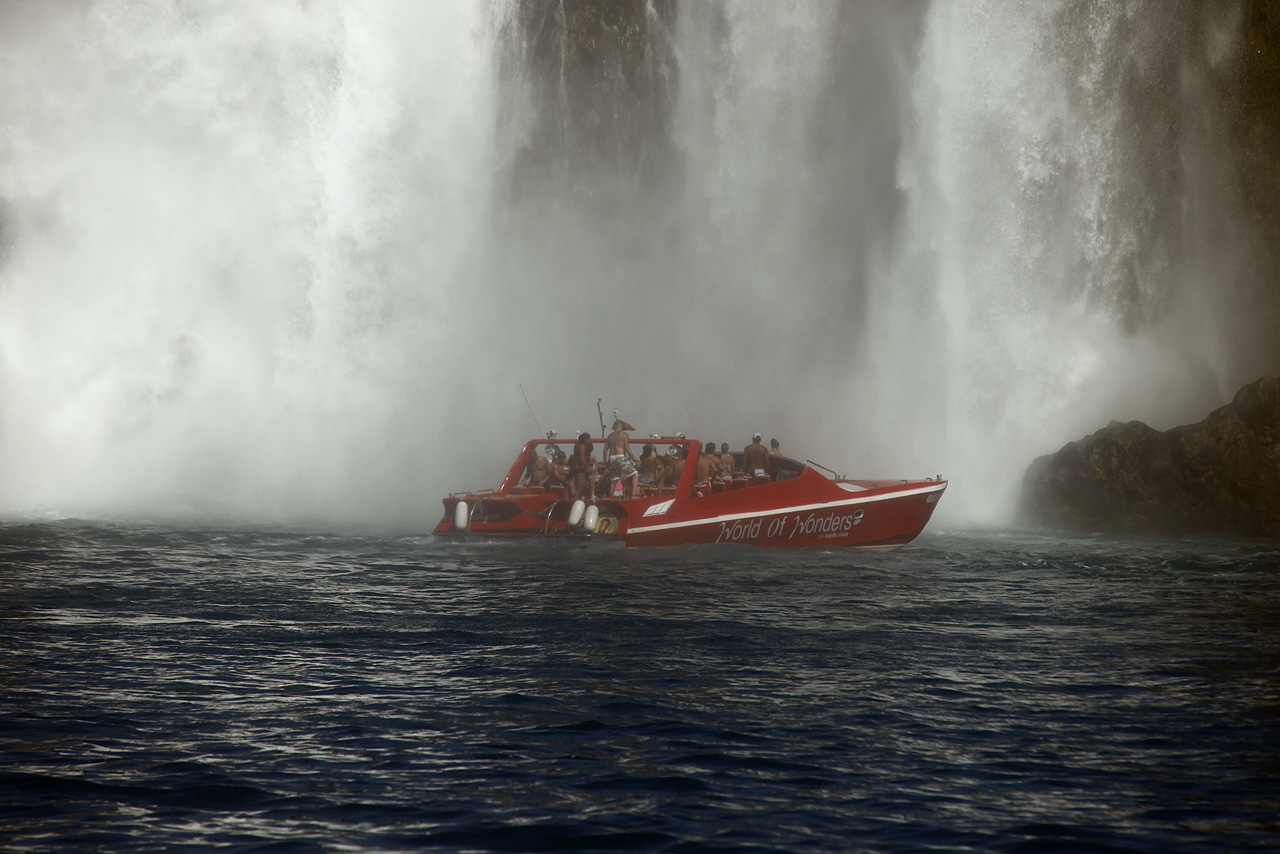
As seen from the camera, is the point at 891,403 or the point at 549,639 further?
the point at 891,403

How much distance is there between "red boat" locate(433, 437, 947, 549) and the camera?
54.3 feet

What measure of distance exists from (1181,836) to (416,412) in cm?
2706

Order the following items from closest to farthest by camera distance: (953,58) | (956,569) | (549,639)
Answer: (549,639)
(956,569)
(953,58)

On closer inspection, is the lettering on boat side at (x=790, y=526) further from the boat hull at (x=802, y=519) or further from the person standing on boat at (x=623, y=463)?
the person standing on boat at (x=623, y=463)

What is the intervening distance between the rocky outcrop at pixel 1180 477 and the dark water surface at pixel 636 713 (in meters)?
7.73

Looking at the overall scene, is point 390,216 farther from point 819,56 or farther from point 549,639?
point 549,639

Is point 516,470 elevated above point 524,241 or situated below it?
below

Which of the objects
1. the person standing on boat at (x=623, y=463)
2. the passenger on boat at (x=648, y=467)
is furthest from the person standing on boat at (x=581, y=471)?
the passenger on boat at (x=648, y=467)

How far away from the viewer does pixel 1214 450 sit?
20844 mm

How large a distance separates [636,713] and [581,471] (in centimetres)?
1016

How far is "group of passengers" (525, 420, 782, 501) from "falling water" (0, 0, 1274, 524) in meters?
7.38

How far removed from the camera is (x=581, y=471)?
17.6 meters

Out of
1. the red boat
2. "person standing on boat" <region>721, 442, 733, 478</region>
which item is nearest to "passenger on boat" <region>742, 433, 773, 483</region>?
"person standing on boat" <region>721, 442, 733, 478</region>

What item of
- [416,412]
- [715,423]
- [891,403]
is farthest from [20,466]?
[891,403]
